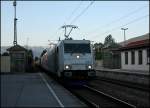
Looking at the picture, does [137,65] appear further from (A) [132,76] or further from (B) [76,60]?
(B) [76,60]

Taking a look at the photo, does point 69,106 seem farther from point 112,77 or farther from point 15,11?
point 15,11

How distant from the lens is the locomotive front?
25141mm

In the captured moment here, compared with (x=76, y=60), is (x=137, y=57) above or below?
above

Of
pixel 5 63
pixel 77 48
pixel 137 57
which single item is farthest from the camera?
pixel 5 63

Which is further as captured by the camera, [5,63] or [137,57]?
[5,63]

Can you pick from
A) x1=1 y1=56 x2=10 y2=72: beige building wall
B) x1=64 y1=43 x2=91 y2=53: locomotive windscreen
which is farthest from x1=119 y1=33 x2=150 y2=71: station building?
x1=64 y1=43 x2=91 y2=53: locomotive windscreen

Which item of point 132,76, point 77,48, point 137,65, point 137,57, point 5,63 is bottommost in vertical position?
point 132,76

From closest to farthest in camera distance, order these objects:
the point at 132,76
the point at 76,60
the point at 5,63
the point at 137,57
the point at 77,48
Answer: the point at 76,60
the point at 77,48
the point at 132,76
the point at 137,57
the point at 5,63

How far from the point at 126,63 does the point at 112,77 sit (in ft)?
49.2

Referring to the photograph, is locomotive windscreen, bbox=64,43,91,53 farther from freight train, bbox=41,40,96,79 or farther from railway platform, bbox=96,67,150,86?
railway platform, bbox=96,67,150,86

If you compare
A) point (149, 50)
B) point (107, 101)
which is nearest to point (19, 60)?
point (149, 50)

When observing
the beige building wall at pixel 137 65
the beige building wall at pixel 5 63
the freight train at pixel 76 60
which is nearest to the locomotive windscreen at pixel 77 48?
the freight train at pixel 76 60

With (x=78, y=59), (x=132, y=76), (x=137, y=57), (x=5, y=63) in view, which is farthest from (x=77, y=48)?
(x=5, y=63)

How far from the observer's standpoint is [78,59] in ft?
84.7
